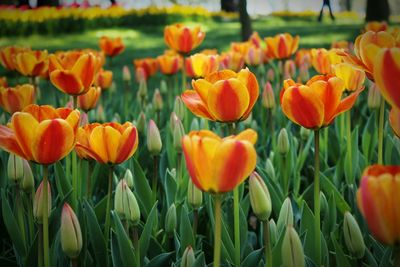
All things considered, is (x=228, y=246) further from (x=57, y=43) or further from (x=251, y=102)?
(x=57, y=43)

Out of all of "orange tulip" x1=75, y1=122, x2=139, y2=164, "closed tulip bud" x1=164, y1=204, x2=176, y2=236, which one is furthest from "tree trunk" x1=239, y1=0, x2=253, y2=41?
"orange tulip" x1=75, y1=122, x2=139, y2=164

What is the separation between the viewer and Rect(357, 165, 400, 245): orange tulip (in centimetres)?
51

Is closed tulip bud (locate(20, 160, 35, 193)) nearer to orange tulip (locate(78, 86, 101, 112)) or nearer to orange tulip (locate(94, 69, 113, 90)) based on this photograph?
orange tulip (locate(78, 86, 101, 112))

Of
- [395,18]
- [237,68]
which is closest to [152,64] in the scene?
[237,68]

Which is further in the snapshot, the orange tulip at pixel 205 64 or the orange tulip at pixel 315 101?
the orange tulip at pixel 205 64

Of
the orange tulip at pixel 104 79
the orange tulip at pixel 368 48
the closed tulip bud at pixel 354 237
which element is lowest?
the orange tulip at pixel 104 79

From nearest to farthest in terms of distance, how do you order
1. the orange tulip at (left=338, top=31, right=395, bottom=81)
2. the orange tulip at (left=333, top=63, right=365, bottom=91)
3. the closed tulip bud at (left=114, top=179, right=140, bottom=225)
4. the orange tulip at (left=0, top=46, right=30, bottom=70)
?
the orange tulip at (left=338, top=31, right=395, bottom=81)
the closed tulip bud at (left=114, top=179, right=140, bottom=225)
the orange tulip at (left=333, top=63, right=365, bottom=91)
the orange tulip at (left=0, top=46, right=30, bottom=70)

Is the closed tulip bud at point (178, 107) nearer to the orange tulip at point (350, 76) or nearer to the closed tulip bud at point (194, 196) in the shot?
the orange tulip at point (350, 76)

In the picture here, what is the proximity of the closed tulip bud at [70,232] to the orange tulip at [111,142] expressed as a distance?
0.53ft

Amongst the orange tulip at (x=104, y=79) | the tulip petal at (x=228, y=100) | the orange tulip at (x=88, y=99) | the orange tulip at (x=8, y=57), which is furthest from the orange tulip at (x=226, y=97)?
the orange tulip at (x=104, y=79)

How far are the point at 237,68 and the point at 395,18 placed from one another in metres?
2.23

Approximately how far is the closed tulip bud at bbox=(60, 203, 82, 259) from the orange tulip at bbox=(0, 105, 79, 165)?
9cm

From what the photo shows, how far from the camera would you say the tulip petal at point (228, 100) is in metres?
0.84

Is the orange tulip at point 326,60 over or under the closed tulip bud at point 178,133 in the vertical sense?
over
